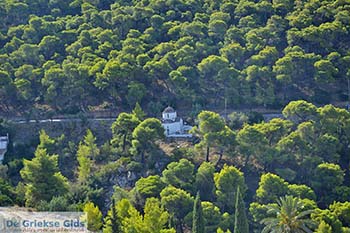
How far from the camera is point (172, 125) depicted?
A: 47.7 meters

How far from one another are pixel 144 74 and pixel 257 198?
1698cm

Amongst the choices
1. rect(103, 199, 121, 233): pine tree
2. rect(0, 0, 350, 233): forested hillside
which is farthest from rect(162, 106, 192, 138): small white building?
rect(103, 199, 121, 233): pine tree

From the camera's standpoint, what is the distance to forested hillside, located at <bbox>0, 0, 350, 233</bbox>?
123ft

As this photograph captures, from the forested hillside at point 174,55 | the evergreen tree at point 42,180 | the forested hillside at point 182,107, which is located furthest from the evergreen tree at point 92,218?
the forested hillside at point 174,55

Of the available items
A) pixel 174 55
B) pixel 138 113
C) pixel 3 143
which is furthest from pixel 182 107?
pixel 3 143

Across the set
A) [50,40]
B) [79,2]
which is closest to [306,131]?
[50,40]

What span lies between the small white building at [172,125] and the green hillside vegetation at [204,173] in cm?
110

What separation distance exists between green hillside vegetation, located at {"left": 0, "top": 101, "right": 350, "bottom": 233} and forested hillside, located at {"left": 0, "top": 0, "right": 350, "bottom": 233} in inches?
3.3

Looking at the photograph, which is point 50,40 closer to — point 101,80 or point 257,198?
point 101,80

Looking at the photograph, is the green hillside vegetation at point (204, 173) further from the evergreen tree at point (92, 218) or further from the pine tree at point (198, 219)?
the evergreen tree at point (92, 218)

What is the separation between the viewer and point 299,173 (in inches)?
1715

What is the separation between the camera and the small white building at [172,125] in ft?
156

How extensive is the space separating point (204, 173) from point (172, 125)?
7.38m

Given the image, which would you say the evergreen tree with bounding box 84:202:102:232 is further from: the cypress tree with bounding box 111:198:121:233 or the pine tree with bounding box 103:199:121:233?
the cypress tree with bounding box 111:198:121:233
